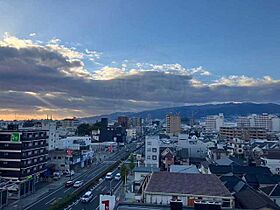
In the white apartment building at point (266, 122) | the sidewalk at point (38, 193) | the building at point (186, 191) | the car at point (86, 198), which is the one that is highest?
the white apartment building at point (266, 122)

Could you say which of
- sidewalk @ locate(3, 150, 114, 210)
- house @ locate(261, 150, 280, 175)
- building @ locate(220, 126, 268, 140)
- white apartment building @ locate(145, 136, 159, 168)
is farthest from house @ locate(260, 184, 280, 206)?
building @ locate(220, 126, 268, 140)

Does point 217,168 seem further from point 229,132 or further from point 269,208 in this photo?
point 229,132

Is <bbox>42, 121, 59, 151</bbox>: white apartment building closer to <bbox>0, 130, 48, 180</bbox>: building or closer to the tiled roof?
<bbox>0, 130, 48, 180</bbox>: building

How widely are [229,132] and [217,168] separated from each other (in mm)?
44318

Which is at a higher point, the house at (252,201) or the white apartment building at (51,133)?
the white apartment building at (51,133)

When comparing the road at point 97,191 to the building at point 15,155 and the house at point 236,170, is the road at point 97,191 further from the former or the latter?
the house at point 236,170

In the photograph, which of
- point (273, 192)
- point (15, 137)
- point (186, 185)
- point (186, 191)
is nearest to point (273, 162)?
point (273, 192)

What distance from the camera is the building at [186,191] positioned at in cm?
1617

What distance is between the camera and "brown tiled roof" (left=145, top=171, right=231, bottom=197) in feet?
54.6

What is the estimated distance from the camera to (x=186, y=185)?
57.3 ft

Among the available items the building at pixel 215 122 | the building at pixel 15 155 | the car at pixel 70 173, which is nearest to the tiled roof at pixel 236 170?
the car at pixel 70 173

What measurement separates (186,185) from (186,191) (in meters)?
0.74

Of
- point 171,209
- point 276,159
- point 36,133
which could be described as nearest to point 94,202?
point 36,133

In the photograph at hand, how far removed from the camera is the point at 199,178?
61.7ft
